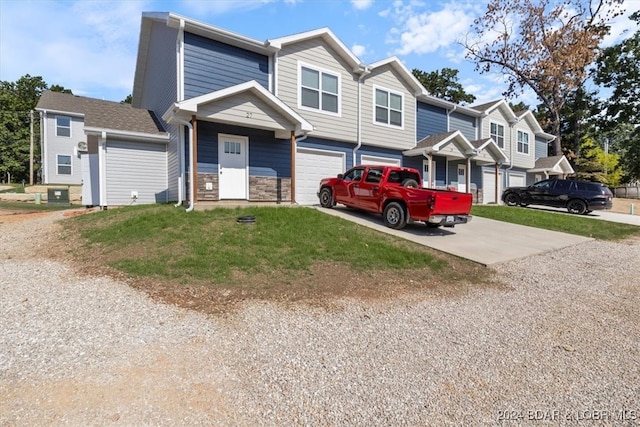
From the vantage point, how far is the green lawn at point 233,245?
5.89 m

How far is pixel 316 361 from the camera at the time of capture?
329 cm

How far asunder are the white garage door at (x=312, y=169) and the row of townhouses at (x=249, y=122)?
→ 0.16ft

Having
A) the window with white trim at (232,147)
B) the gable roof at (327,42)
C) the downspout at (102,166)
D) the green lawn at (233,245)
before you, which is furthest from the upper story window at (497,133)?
the downspout at (102,166)

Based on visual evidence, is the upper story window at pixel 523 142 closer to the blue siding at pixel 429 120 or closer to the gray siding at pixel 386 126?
the blue siding at pixel 429 120

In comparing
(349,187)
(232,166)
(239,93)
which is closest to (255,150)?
(232,166)

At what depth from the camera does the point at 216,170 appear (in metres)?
11.6

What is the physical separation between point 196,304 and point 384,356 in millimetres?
2624

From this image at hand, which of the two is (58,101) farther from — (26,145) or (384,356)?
(384,356)

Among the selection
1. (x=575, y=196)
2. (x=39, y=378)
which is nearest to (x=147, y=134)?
(x=39, y=378)

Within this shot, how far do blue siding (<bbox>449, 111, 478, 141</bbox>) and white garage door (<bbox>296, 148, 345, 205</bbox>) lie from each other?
872cm

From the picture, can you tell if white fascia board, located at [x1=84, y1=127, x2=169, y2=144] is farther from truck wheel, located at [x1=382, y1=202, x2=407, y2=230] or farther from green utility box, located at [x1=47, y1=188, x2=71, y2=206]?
truck wheel, located at [x1=382, y1=202, x2=407, y2=230]

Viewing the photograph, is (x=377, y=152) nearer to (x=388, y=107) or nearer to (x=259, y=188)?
(x=388, y=107)

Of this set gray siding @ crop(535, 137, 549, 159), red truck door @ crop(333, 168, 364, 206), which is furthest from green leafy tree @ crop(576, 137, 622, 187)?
red truck door @ crop(333, 168, 364, 206)

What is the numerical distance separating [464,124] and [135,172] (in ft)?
59.5
